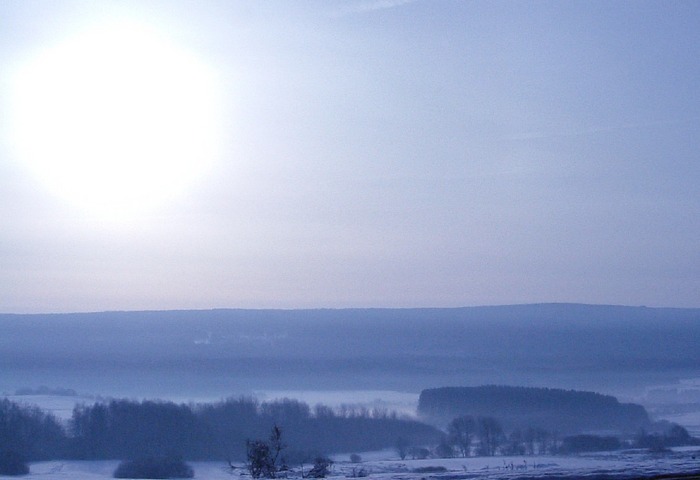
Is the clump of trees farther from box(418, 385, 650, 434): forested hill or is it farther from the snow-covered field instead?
box(418, 385, 650, 434): forested hill

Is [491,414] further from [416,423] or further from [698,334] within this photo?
[698,334]

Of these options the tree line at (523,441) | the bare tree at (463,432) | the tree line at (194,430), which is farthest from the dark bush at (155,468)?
the bare tree at (463,432)

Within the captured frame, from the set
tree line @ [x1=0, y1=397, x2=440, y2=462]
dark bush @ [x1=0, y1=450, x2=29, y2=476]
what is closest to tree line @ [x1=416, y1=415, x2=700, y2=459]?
tree line @ [x1=0, y1=397, x2=440, y2=462]

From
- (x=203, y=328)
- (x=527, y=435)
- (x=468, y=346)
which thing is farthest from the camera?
(x=203, y=328)

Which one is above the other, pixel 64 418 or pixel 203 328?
pixel 203 328

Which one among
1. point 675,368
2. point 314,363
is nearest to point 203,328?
point 314,363

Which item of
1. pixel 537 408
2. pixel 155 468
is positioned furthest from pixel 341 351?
pixel 155 468

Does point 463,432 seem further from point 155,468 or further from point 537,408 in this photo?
point 155,468
